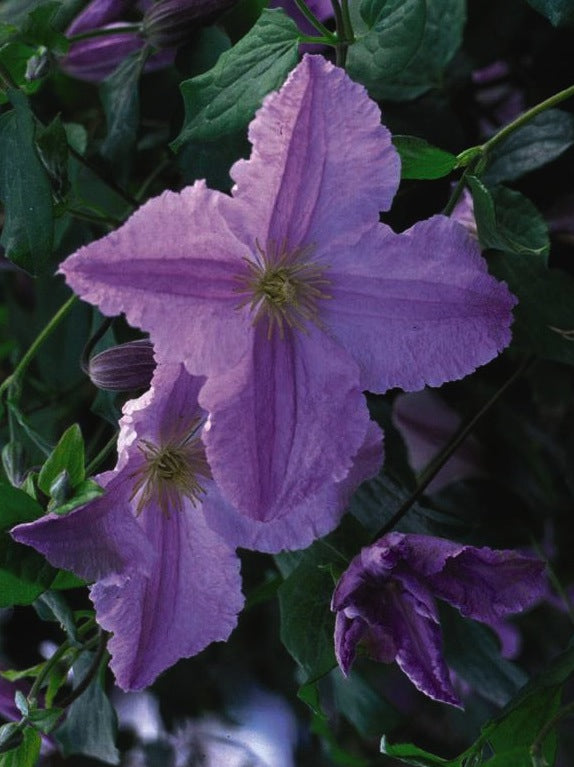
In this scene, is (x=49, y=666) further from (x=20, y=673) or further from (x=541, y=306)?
(x=541, y=306)

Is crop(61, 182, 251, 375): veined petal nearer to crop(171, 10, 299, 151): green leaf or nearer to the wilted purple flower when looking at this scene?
crop(171, 10, 299, 151): green leaf

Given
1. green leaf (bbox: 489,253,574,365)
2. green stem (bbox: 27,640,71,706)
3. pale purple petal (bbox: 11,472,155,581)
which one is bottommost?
green stem (bbox: 27,640,71,706)

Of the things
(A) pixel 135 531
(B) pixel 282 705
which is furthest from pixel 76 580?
(B) pixel 282 705

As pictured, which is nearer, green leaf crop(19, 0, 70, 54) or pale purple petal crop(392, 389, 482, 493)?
green leaf crop(19, 0, 70, 54)

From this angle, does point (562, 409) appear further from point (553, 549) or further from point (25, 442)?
point (25, 442)

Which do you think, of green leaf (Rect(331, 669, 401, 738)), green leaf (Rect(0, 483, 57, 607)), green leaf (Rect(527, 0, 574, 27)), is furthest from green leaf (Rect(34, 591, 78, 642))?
green leaf (Rect(527, 0, 574, 27))

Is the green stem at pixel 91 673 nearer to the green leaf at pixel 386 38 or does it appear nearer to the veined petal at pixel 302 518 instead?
the veined petal at pixel 302 518
